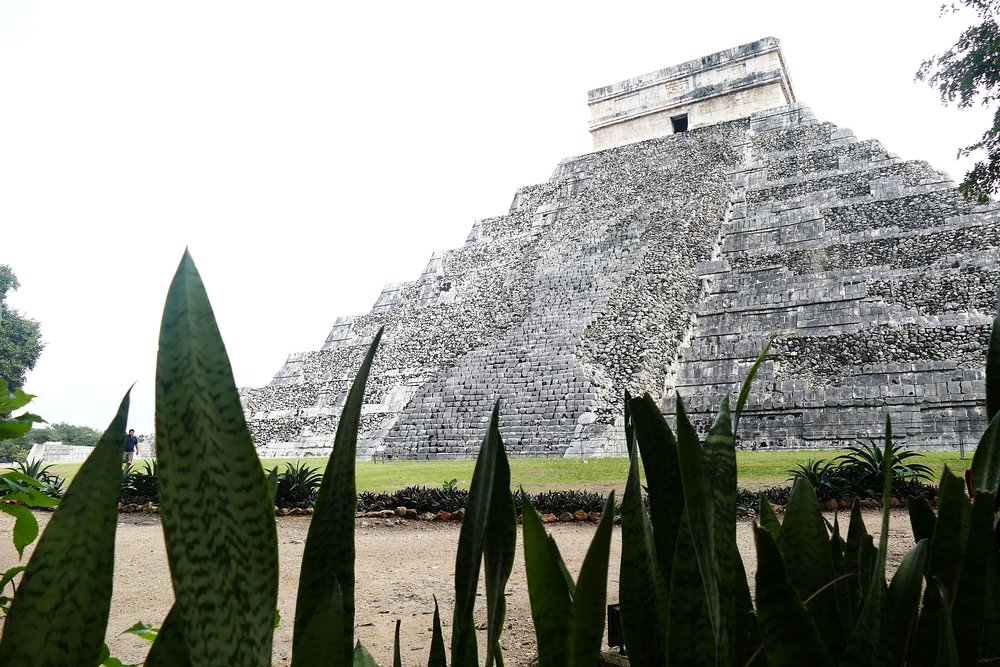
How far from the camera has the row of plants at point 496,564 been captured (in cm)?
48

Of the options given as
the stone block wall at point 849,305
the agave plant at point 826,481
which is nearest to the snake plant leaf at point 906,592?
the agave plant at point 826,481

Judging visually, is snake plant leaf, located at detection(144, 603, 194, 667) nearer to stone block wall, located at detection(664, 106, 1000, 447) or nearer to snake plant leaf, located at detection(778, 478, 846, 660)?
snake plant leaf, located at detection(778, 478, 846, 660)

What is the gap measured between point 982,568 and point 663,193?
19.4 metres

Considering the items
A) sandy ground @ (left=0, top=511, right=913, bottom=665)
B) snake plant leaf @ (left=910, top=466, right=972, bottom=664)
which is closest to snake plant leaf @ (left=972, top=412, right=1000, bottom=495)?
snake plant leaf @ (left=910, top=466, right=972, bottom=664)

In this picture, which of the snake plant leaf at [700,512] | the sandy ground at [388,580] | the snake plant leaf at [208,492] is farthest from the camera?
the sandy ground at [388,580]

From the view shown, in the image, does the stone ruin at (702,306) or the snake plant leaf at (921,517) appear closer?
the snake plant leaf at (921,517)

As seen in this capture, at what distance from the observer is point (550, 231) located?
1995 centimetres

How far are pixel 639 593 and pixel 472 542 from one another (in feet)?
0.72

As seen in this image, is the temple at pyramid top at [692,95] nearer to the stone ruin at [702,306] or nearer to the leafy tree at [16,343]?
the stone ruin at [702,306]

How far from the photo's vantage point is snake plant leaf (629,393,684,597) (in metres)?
0.79

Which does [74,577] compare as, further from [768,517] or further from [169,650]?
[768,517]

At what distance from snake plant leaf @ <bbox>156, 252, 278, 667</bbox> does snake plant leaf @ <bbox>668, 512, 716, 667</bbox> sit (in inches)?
13.9

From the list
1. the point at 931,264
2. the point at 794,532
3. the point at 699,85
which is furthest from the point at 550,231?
the point at 794,532

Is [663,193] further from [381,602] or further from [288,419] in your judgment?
[381,602]
